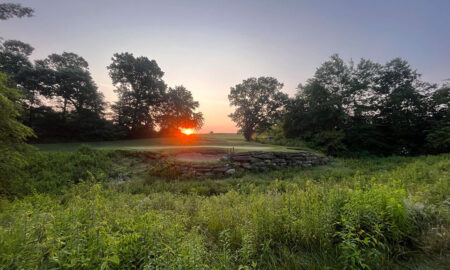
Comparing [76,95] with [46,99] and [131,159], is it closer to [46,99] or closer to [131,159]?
[46,99]

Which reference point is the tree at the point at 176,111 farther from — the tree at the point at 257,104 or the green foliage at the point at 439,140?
the green foliage at the point at 439,140

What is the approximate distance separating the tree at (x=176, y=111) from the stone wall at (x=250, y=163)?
17.2 metres

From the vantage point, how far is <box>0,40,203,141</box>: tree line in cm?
1897

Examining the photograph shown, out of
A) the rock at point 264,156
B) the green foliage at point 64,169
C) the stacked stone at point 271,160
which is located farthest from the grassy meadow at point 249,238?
the rock at point 264,156

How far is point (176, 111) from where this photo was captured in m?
25.3

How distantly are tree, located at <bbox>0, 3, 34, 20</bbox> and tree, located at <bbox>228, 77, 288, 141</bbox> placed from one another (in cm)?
2101

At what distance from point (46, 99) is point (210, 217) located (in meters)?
28.1

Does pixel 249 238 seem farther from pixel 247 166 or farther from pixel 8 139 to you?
pixel 247 166

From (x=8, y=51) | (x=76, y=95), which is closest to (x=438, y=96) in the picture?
(x=76, y=95)

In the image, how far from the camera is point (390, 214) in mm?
2500

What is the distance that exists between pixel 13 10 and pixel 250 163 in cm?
1835

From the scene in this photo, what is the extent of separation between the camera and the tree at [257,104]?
24312mm

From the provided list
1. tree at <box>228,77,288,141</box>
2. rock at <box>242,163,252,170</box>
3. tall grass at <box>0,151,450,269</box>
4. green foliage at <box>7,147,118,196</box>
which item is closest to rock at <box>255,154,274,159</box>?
rock at <box>242,163,252,170</box>

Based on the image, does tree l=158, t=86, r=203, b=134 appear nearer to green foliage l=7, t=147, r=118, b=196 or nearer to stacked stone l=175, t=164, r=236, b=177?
green foliage l=7, t=147, r=118, b=196
